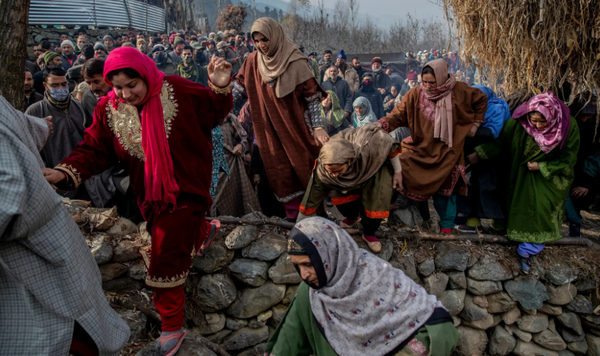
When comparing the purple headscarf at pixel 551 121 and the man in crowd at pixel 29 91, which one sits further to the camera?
the man in crowd at pixel 29 91

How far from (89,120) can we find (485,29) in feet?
12.9

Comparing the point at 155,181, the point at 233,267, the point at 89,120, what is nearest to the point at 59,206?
the point at 155,181

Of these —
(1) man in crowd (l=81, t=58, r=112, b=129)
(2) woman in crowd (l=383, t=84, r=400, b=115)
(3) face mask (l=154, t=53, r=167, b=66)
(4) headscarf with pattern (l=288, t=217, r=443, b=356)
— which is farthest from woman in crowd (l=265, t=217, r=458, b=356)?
(2) woman in crowd (l=383, t=84, r=400, b=115)

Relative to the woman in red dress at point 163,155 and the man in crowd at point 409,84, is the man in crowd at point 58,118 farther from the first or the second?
the man in crowd at point 409,84

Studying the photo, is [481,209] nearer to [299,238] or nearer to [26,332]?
[299,238]

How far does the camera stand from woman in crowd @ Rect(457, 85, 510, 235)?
3791 mm

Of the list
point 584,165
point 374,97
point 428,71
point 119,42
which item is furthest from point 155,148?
point 119,42

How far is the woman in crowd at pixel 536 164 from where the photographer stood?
3.53m

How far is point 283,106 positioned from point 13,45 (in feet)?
7.26

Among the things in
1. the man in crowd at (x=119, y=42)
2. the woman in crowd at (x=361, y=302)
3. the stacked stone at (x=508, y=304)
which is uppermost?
the man in crowd at (x=119, y=42)

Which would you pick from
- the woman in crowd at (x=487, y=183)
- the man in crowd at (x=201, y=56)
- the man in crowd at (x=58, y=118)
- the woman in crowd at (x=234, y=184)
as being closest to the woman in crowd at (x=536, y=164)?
the woman in crowd at (x=487, y=183)

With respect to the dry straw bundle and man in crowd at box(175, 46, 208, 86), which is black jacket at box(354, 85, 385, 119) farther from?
the dry straw bundle

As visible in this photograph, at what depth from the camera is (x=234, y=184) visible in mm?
4105

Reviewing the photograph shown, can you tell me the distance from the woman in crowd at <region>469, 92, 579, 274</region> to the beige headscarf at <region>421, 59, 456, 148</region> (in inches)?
16.5
